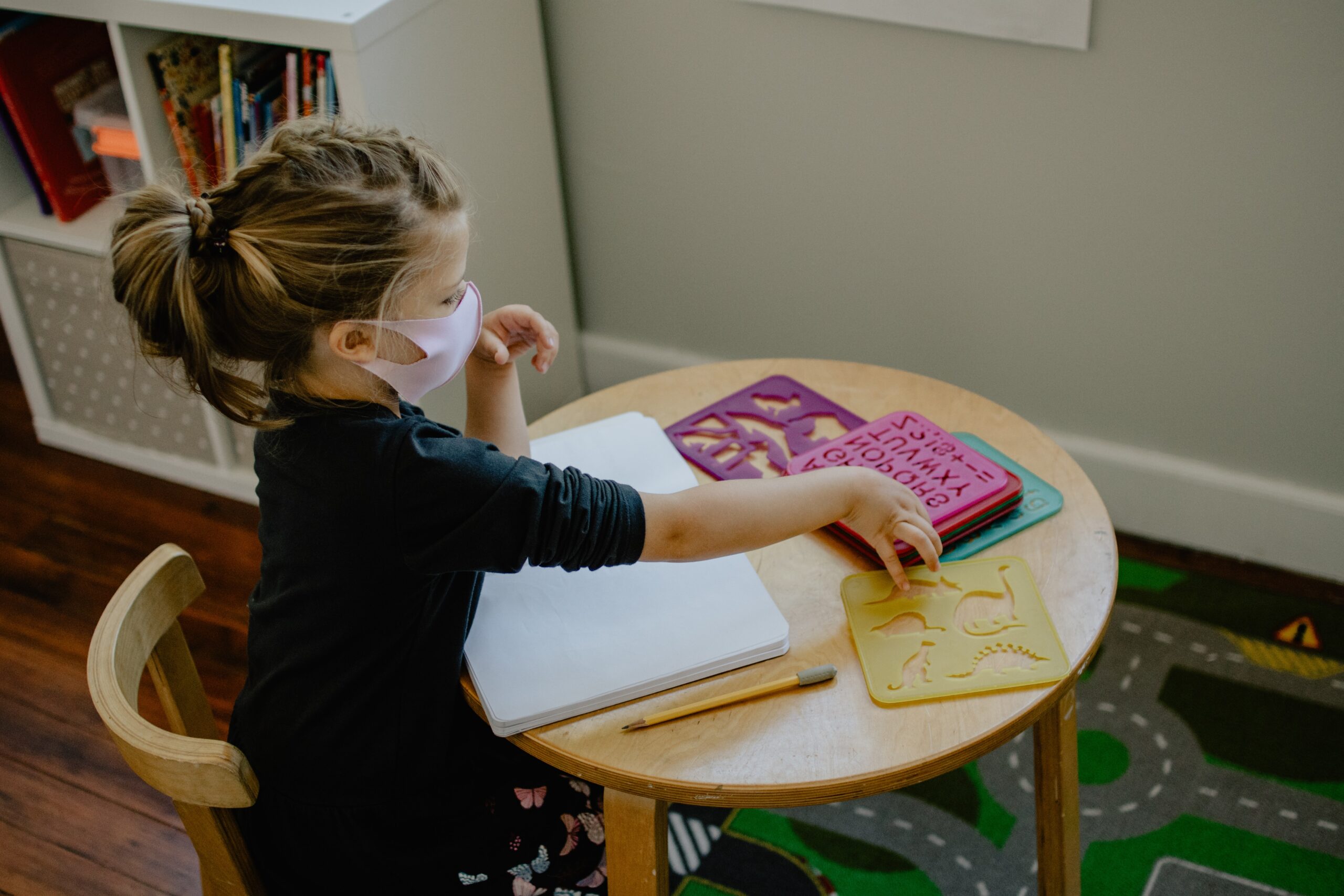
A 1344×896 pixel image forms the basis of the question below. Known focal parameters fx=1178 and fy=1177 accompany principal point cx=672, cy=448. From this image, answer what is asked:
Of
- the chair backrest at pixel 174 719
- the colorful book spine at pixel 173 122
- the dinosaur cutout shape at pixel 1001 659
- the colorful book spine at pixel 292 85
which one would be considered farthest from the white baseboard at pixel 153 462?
the dinosaur cutout shape at pixel 1001 659

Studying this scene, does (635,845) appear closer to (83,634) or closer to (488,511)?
(488,511)

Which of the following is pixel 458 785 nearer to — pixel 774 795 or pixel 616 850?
pixel 616 850

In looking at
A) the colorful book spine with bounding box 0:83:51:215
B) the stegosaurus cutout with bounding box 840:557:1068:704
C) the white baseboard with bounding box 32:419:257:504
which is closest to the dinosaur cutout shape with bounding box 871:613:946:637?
the stegosaurus cutout with bounding box 840:557:1068:704

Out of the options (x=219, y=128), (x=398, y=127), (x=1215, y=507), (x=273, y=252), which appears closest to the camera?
(x=273, y=252)

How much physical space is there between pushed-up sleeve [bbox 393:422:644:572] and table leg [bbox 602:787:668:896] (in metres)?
0.19

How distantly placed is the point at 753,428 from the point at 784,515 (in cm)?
25

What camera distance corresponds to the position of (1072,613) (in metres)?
0.98

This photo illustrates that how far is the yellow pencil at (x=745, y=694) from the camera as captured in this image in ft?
2.97

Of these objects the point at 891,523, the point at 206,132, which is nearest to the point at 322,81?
the point at 206,132

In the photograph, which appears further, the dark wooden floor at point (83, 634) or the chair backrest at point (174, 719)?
the dark wooden floor at point (83, 634)

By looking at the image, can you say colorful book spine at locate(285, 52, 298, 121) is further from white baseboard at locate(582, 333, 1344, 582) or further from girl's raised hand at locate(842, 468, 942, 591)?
white baseboard at locate(582, 333, 1344, 582)

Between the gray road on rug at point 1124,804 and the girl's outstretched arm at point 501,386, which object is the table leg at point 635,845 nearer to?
the girl's outstretched arm at point 501,386

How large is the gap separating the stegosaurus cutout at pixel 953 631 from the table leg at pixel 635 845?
7.8 inches

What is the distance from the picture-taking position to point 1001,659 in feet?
3.09
